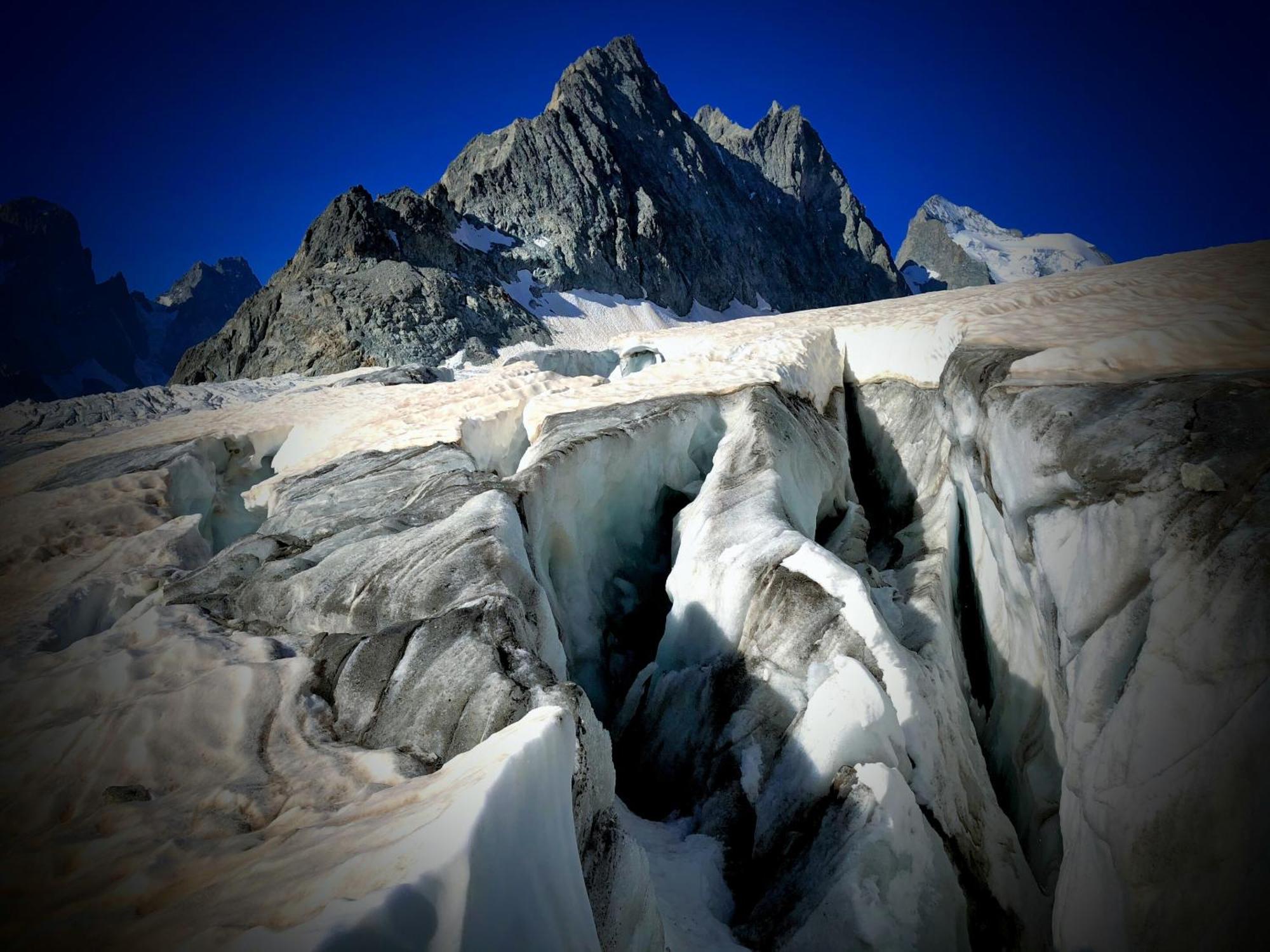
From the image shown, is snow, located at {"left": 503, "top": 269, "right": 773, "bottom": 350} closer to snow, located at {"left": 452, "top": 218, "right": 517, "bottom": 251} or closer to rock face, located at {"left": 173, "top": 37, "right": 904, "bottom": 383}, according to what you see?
rock face, located at {"left": 173, "top": 37, "right": 904, "bottom": 383}

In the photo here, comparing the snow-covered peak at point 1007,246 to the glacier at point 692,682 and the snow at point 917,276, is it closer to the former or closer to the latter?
the snow at point 917,276

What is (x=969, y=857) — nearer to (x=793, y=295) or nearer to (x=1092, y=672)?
(x=1092, y=672)

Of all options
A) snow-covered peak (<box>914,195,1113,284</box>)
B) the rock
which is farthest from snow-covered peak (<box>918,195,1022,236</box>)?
the rock

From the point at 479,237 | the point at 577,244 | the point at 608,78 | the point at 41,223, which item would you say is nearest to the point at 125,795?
the point at 577,244

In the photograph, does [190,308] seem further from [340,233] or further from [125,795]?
[125,795]

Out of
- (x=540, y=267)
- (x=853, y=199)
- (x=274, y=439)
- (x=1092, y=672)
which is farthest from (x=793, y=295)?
(x=1092, y=672)

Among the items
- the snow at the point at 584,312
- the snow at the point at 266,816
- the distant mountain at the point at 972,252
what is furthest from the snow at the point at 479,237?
the distant mountain at the point at 972,252
